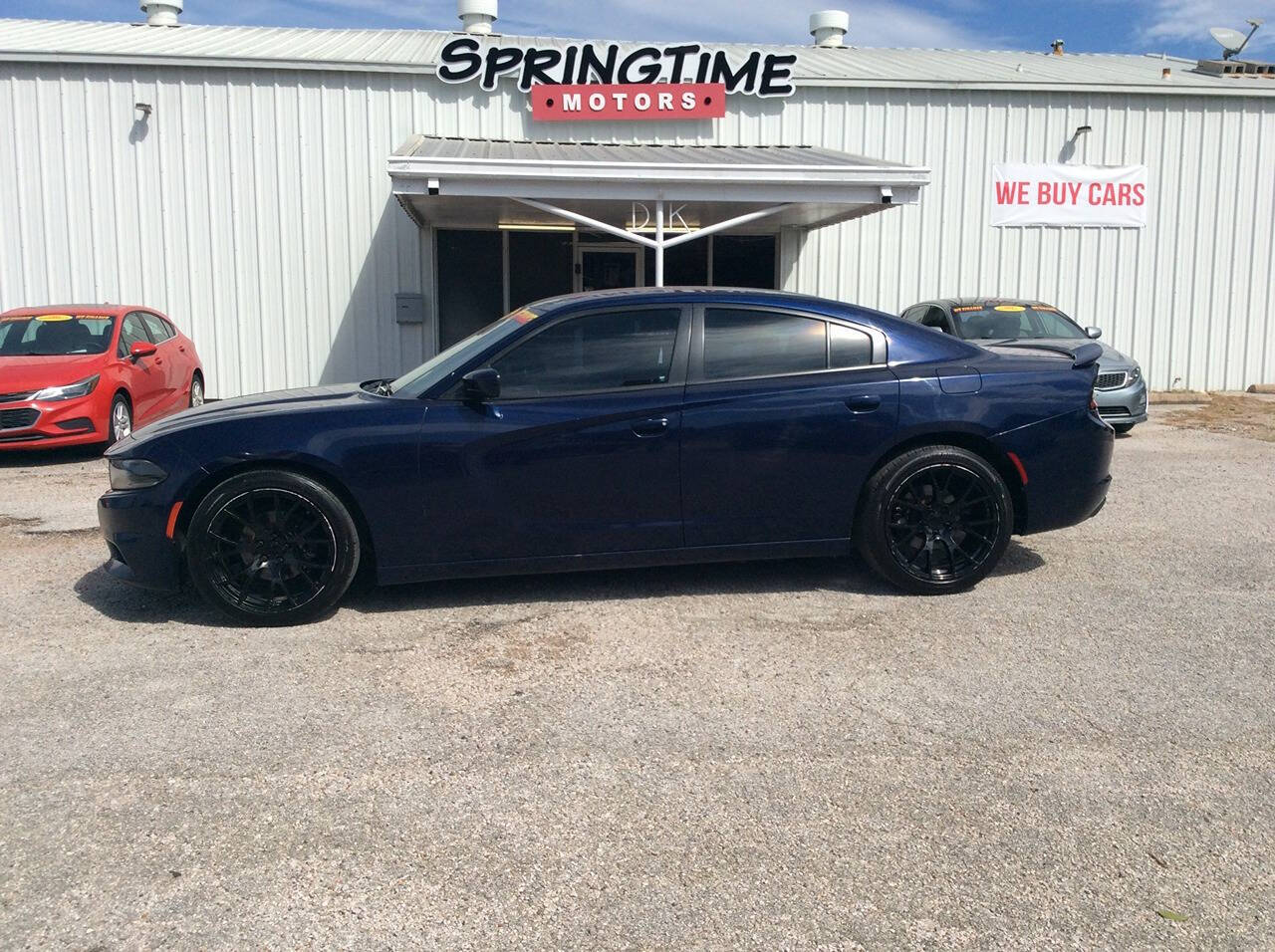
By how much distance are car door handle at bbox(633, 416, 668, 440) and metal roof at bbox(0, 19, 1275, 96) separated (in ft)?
38.0

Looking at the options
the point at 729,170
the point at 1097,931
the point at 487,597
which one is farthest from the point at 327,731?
the point at 729,170

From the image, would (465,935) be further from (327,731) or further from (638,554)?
(638,554)

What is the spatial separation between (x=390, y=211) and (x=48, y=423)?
646 cm

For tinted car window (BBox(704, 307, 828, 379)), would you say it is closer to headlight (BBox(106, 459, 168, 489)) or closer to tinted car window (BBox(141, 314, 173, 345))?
headlight (BBox(106, 459, 168, 489))

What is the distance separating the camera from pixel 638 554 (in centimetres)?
537

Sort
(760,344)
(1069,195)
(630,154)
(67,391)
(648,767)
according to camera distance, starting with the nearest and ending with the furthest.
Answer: (648,767)
(760,344)
(67,391)
(630,154)
(1069,195)

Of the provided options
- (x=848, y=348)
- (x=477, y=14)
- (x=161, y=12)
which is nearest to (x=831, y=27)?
(x=477, y=14)

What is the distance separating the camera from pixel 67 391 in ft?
33.2

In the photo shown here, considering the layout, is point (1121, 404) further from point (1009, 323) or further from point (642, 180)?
point (642, 180)

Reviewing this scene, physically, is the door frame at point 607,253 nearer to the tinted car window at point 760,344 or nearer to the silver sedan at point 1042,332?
the silver sedan at point 1042,332

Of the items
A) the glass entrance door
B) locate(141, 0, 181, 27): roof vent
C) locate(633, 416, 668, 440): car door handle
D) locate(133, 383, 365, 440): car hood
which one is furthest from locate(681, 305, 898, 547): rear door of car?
locate(141, 0, 181, 27): roof vent

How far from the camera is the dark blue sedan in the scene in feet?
16.7

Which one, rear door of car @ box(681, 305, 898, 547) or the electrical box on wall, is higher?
the electrical box on wall

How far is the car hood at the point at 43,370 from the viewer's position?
10031 millimetres
